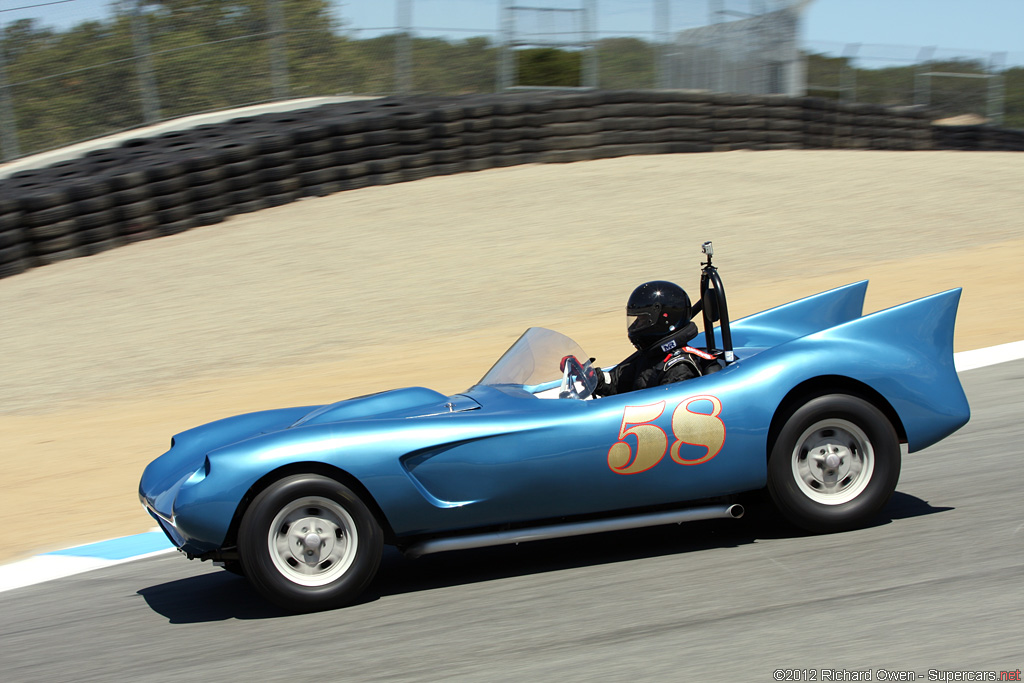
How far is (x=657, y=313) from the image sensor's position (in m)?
4.54

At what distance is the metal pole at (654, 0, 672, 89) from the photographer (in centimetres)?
1777

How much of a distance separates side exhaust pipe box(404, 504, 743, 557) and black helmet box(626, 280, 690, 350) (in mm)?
849

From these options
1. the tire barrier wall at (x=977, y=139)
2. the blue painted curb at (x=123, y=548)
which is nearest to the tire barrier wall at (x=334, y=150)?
the tire barrier wall at (x=977, y=139)

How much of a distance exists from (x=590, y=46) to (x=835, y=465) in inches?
553

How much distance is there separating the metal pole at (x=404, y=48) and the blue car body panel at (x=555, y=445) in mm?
12583

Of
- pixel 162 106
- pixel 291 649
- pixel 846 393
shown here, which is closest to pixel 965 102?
pixel 162 106

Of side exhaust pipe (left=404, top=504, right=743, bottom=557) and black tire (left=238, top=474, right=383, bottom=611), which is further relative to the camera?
side exhaust pipe (left=404, top=504, right=743, bottom=557)

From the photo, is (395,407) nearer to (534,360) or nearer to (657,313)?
(534,360)

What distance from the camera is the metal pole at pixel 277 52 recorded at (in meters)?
15.2

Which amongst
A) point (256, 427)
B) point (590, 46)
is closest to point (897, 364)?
point (256, 427)

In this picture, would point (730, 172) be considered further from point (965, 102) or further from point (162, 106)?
point (965, 102)

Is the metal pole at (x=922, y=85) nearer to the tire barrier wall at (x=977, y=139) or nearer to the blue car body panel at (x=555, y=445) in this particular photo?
the tire barrier wall at (x=977, y=139)

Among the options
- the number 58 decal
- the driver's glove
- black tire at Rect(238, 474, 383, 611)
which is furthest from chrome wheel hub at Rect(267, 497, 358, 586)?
the driver's glove

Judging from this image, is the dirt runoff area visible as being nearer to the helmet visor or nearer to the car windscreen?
the car windscreen
